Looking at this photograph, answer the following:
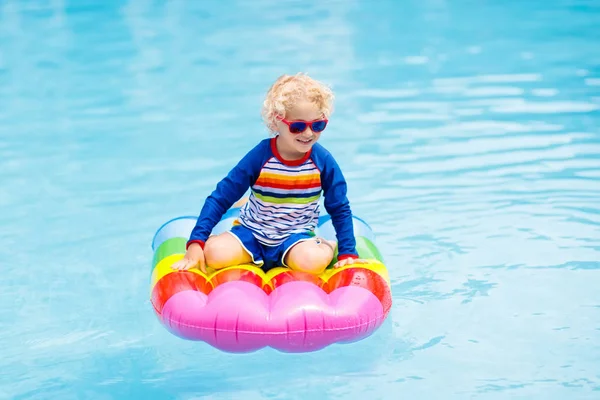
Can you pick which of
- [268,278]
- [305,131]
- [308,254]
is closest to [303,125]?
[305,131]

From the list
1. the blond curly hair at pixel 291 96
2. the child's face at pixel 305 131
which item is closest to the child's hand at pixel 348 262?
the child's face at pixel 305 131

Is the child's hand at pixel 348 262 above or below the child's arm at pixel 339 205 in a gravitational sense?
below

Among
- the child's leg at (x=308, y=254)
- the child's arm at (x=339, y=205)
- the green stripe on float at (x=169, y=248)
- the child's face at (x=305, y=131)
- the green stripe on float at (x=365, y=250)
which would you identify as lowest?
the green stripe on float at (x=365, y=250)

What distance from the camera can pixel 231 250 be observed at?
3592mm

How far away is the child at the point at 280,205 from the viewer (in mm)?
3521

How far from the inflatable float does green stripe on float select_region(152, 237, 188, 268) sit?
70 millimetres

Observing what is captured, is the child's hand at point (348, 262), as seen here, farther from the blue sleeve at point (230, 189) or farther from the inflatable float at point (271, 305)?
the blue sleeve at point (230, 189)

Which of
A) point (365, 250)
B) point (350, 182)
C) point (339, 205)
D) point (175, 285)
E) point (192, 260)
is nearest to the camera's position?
point (175, 285)

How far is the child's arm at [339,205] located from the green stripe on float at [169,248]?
0.62 m

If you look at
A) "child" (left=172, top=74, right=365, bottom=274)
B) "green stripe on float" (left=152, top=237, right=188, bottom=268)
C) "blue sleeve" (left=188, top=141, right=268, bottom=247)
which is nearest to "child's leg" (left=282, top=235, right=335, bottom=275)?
"child" (left=172, top=74, right=365, bottom=274)

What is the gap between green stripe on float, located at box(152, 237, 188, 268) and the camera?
12.3 feet

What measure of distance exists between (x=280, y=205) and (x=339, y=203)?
0.75ft

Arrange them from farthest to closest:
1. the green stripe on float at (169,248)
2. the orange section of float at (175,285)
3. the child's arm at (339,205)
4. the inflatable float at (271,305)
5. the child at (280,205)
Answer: the green stripe on float at (169,248)
the child's arm at (339,205)
the child at (280,205)
the orange section of float at (175,285)
the inflatable float at (271,305)

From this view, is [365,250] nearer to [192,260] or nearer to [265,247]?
[265,247]
